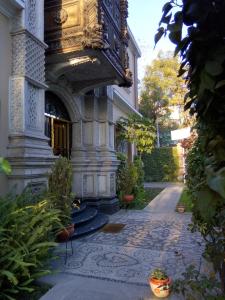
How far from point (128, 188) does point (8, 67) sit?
20.5ft

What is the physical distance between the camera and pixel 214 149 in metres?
1.37

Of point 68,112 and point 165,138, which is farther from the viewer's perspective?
point 165,138

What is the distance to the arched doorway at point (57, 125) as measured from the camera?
7953 millimetres

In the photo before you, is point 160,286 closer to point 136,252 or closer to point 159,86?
point 136,252

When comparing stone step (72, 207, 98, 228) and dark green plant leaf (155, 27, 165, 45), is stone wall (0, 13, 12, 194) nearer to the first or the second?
stone step (72, 207, 98, 228)

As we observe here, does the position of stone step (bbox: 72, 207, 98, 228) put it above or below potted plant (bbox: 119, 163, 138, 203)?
below

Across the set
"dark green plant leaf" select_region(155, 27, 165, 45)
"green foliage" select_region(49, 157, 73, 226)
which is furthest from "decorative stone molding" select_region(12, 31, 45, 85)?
"dark green plant leaf" select_region(155, 27, 165, 45)

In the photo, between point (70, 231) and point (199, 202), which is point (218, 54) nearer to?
point (199, 202)

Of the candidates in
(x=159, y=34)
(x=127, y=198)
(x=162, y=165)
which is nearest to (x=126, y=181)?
(x=127, y=198)

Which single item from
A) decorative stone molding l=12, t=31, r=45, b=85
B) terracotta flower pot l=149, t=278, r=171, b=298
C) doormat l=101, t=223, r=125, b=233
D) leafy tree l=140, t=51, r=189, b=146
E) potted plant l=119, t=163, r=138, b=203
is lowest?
doormat l=101, t=223, r=125, b=233

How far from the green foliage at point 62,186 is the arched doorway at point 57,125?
2464 millimetres

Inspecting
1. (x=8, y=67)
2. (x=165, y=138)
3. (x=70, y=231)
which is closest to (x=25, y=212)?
(x=70, y=231)

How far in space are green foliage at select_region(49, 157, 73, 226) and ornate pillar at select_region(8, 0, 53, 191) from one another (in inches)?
6.5

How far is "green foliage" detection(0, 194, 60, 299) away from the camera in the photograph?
131 inches
